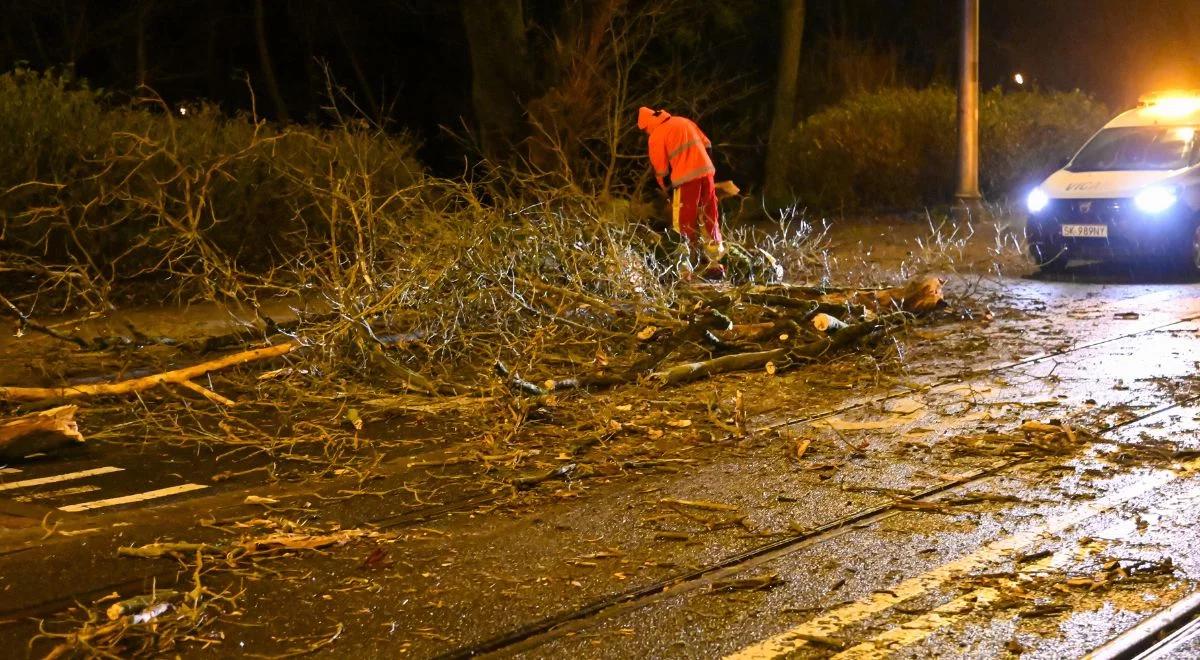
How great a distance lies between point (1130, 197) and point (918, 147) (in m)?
9.24

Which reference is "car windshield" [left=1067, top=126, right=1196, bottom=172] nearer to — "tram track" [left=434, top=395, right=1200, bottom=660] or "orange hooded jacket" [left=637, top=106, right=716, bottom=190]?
"orange hooded jacket" [left=637, top=106, right=716, bottom=190]

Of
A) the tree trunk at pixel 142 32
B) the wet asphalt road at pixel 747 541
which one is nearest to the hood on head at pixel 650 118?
the wet asphalt road at pixel 747 541

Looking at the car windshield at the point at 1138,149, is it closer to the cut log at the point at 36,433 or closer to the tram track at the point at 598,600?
the tram track at the point at 598,600

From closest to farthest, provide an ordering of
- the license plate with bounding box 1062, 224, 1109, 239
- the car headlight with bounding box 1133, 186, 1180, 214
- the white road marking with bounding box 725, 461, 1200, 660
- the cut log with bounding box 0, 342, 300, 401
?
the white road marking with bounding box 725, 461, 1200, 660 → the cut log with bounding box 0, 342, 300, 401 → the car headlight with bounding box 1133, 186, 1180, 214 → the license plate with bounding box 1062, 224, 1109, 239

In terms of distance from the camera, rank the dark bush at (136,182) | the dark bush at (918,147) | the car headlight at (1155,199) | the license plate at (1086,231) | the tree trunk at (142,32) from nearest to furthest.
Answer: the dark bush at (136,182)
the car headlight at (1155,199)
the license plate at (1086,231)
the dark bush at (918,147)
the tree trunk at (142,32)

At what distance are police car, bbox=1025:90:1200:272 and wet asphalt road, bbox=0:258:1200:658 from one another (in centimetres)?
544

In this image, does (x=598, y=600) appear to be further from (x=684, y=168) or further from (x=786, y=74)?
(x=786, y=74)

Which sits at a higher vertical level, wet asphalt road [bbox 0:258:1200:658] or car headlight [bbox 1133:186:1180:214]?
car headlight [bbox 1133:186:1180:214]

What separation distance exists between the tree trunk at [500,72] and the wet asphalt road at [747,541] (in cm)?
1226

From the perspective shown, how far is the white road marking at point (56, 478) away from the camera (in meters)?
6.96

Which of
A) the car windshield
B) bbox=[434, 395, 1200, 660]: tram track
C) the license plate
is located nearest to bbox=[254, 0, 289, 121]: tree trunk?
the car windshield

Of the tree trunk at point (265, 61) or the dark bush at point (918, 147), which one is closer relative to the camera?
the dark bush at point (918, 147)

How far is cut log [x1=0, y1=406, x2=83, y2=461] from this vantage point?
739cm

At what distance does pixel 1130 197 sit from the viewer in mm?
13430
